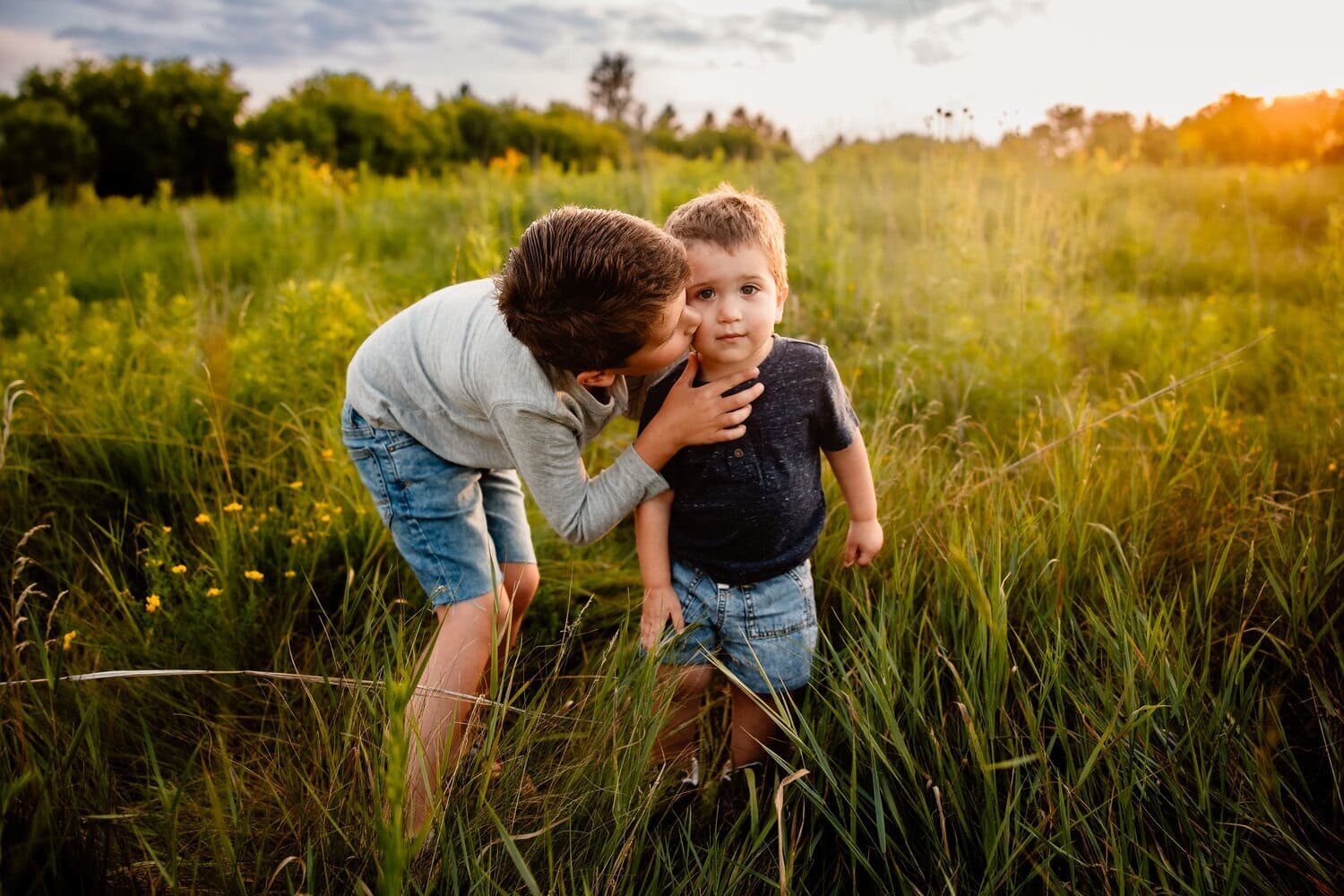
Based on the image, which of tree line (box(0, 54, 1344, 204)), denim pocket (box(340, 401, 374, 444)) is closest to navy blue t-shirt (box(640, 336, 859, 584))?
denim pocket (box(340, 401, 374, 444))

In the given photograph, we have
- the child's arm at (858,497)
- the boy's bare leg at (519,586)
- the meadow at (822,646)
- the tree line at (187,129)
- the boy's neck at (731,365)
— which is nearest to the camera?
the meadow at (822,646)

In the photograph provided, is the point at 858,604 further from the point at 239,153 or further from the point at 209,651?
the point at 239,153

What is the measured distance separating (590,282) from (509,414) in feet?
1.15

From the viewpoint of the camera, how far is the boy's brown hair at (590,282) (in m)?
1.45

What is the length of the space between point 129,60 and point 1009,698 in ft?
140

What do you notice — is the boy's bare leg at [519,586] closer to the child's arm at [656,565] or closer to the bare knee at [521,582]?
the bare knee at [521,582]

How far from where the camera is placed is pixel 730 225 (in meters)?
1.60

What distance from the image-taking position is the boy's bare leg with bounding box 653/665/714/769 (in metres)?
1.72

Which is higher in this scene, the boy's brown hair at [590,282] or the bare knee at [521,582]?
the boy's brown hair at [590,282]

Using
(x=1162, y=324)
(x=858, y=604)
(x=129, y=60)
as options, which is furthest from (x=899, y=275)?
(x=129, y=60)

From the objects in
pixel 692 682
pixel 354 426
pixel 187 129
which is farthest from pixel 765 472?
pixel 187 129

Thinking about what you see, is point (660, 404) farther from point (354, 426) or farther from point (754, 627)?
point (354, 426)

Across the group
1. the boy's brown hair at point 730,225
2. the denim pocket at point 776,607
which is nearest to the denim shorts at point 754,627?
the denim pocket at point 776,607

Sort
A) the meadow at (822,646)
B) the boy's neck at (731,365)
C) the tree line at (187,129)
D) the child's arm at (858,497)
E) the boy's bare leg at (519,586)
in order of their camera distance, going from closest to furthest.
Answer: the meadow at (822,646) → the boy's neck at (731,365) → the child's arm at (858,497) → the boy's bare leg at (519,586) → the tree line at (187,129)
